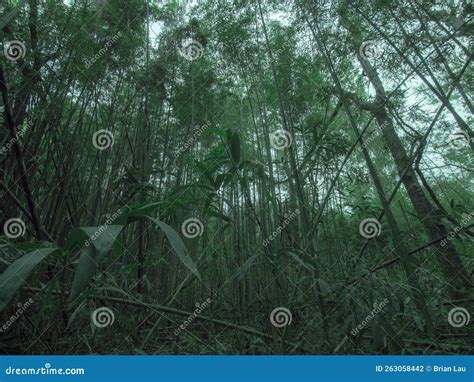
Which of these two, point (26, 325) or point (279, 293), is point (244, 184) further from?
point (26, 325)

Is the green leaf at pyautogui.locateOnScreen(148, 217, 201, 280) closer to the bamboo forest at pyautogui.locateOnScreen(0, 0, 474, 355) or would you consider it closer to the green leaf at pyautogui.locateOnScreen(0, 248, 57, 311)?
the bamboo forest at pyautogui.locateOnScreen(0, 0, 474, 355)

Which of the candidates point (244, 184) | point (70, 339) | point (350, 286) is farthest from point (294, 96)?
point (70, 339)

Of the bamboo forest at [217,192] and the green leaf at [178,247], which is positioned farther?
the bamboo forest at [217,192]

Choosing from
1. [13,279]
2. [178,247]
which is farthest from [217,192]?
[13,279]

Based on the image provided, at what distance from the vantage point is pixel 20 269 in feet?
2.01

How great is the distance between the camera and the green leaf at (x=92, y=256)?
626 mm

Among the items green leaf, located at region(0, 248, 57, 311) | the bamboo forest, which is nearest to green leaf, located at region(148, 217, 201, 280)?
the bamboo forest

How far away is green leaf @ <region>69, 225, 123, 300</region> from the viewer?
0.63 metres

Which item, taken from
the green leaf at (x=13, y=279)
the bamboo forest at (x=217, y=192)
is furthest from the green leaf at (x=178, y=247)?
the green leaf at (x=13, y=279)

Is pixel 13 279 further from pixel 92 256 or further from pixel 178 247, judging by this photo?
pixel 178 247

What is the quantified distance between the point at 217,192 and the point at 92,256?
3.35 ft

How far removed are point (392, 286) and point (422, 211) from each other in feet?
5.71

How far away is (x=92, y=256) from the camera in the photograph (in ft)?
2.13

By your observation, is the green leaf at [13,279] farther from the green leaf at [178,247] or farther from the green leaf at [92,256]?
the green leaf at [178,247]
